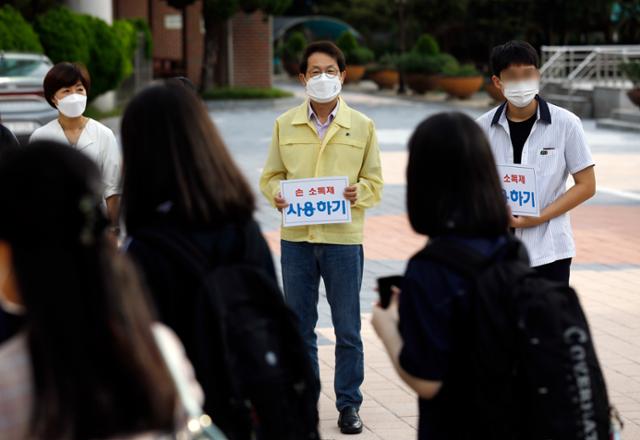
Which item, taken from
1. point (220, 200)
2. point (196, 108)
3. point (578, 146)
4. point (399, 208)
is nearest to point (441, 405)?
point (220, 200)

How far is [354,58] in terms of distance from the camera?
47.3m

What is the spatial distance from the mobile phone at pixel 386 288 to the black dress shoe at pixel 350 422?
8.01ft

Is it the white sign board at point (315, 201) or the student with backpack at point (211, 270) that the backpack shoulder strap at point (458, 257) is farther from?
the white sign board at point (315, 201)

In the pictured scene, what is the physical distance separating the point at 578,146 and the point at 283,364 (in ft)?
8.59

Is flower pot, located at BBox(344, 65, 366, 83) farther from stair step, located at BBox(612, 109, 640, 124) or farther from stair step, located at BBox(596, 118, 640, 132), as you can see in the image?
stair step, located at BBox(596, 118, 640, 132)

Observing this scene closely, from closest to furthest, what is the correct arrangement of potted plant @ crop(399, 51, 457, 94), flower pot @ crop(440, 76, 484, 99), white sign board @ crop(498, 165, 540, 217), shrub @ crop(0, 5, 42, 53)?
white sign board @ crop(498, 165, 540, 217) < shrub @ crop(0, 5, 42, 53) < flower pot @ crop(440, 76, 484, 99) < potted plant @ crop(399, 51, 457, 94)

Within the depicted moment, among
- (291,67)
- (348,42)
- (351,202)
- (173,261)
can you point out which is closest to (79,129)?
(351,202)

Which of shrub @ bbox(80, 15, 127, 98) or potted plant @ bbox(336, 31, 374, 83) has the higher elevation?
shrub @ bbox(80, 15, 127, 98)

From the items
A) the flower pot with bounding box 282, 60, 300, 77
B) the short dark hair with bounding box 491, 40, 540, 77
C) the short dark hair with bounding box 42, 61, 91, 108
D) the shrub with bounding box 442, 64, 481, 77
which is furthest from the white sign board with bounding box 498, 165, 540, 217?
the flower pot with bounding box 282, 60, 300, 77

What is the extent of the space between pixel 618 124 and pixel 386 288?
21995mm

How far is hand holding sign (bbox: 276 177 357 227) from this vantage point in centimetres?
584

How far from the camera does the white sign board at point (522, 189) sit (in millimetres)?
5555

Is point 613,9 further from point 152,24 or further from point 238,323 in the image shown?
point 238,323

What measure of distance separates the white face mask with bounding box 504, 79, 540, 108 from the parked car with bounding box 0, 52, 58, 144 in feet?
30.2
